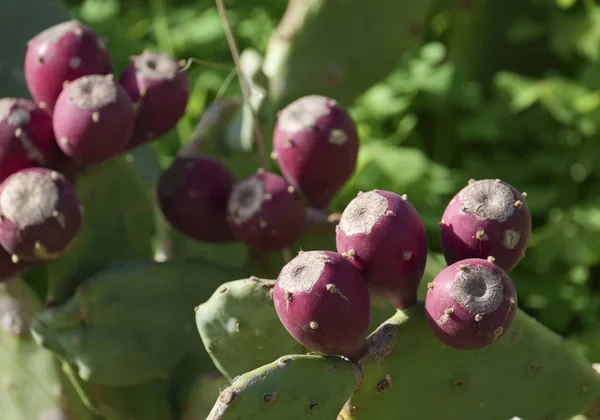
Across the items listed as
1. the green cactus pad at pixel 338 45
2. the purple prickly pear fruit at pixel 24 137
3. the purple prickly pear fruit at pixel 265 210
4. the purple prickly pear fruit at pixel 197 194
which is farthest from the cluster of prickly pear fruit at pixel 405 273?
the green cactus pad at pixel 338 45

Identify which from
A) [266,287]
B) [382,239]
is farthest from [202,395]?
[382,239]

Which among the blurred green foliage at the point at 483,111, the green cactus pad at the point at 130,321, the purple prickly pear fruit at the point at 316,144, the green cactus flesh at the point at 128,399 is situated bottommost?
the blurred green foliage at the point at 483,111

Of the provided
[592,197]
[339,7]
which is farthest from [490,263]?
[592,197]

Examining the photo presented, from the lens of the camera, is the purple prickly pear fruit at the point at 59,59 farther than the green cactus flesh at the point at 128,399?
No

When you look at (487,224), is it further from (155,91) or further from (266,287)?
(155,91)

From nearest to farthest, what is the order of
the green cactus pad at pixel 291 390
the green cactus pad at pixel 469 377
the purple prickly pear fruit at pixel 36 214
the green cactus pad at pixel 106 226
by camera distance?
1. the green cactus pad at pixel 291 390
2. the green cactus pad at pixel 469 377
3. the purple prickly pear fruit at pixel 36 214
4. the green cactus pad at pixel 106 226

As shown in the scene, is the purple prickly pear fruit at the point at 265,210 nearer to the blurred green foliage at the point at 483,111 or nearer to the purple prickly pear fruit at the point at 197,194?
the purple prickly pear fruit at the point at 197,194
